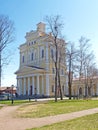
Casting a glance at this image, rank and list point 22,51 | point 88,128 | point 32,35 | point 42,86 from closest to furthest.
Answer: point 88,128 < point 42,86 < point 32,35 < point 22,51

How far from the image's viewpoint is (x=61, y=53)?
49406mm

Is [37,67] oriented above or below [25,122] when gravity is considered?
above

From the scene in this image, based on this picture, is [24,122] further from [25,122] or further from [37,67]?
[37,67]

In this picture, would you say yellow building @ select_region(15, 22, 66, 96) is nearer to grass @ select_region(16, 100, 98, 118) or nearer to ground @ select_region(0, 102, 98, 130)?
grass @ select_region(16, 100, 98, 118)

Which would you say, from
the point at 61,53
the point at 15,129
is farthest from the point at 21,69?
the point at 15,129

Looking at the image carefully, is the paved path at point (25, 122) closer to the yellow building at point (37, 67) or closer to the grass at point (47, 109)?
the grass at point (47, 109)

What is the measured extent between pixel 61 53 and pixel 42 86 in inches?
958

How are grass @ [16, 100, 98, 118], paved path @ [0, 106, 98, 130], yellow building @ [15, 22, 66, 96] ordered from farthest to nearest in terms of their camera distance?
1. yellow building @ [15, 22, 66, 96]
2. grass @ [16, 100, 98, 118]
3. paved path @ [0, 106, 98, 130]

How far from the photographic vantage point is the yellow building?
71.8 metres

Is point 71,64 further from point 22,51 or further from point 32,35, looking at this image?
point 22,51

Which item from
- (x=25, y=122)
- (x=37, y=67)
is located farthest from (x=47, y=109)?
(x=37, y=67)

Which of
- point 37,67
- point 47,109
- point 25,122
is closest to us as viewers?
point 25,122

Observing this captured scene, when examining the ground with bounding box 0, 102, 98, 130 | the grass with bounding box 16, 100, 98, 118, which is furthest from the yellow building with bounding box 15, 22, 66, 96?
the ground with bounding box 0, 102, 98, 130

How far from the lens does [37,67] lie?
7356cm
